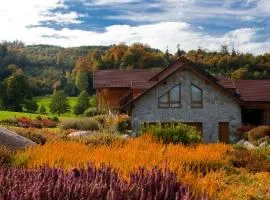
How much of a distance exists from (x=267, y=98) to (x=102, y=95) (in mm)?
13769

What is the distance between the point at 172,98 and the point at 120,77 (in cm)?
835

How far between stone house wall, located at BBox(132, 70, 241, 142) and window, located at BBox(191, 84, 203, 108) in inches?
8.9

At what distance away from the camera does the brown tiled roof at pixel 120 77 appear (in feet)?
146

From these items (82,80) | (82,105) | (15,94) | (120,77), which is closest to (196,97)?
(120,77)

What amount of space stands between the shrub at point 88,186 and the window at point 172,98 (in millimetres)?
32717

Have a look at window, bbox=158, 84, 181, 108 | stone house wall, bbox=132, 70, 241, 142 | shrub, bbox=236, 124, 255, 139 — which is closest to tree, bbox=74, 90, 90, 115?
stone house wall, bbox=132, 70, 241, 142

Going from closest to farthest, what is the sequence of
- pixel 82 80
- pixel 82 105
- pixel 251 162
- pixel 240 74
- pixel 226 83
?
pixel 251 162 < pixel 226 83 < pixel 240 74 < pixel 82 105 < pixel 82 80

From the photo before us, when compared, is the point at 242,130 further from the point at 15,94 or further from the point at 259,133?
the point at 15,94

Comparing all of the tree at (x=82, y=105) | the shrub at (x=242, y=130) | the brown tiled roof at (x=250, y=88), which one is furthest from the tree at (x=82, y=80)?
the shrub at (x=242, y=130)

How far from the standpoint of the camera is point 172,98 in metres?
38.9

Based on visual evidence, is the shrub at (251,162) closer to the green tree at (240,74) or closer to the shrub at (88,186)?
the shrub at (88,186)

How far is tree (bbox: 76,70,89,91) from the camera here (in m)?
90.9

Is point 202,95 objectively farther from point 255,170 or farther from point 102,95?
point 255,170

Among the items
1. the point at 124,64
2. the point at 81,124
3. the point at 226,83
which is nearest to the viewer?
the point at 81,124
